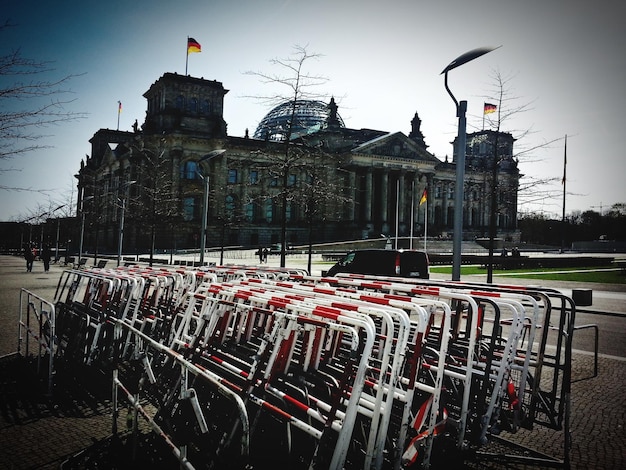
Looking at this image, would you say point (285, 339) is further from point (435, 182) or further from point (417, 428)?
point (435, 182)

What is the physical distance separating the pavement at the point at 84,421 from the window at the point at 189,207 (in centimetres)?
6008

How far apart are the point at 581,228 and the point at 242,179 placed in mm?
98268

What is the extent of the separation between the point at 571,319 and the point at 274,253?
50456mm

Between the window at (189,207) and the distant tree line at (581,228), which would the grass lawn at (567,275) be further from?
the distant tree line at (581,228)

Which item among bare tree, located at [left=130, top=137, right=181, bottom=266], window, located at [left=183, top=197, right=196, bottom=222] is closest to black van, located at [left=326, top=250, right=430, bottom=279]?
bare tree, located at [left=130, top=137, right=181, bottom=266]

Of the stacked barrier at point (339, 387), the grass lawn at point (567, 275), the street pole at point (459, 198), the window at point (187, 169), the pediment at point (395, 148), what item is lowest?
the grass lawn at point (567, 275)

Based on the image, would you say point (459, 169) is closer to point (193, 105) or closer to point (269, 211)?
point (269, 211)

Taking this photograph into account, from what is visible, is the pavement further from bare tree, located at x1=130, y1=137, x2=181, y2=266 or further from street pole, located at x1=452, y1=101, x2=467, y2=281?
bare tree, located at x1=130, y1=137, x2=181, y2=266

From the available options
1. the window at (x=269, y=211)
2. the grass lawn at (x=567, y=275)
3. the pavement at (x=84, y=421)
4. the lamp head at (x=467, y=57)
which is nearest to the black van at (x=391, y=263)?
the lamp head at (x=467, y=57)

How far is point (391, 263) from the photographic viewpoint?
15359 millimetres

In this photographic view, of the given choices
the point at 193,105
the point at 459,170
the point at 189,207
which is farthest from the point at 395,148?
the point at 459,170

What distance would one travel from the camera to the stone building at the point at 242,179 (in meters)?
63.7

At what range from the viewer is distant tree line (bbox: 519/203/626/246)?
112062 mm

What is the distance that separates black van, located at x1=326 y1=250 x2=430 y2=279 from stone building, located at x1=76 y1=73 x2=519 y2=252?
1516 inches
